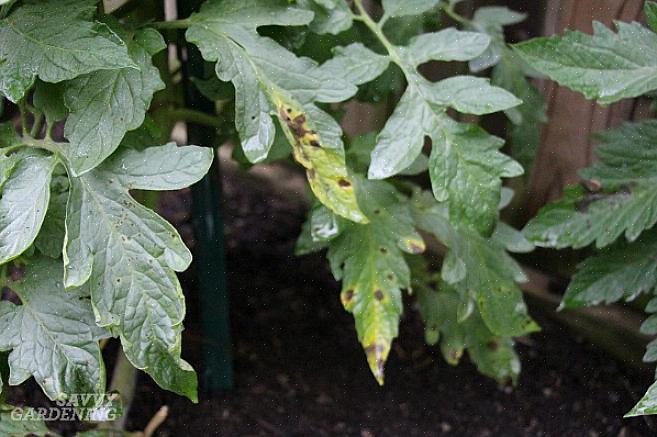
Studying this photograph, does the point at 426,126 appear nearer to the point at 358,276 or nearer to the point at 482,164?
the point at 482,164

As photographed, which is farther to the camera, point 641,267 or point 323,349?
point 323,349

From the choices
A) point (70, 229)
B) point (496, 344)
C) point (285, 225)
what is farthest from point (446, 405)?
point (70, 229)

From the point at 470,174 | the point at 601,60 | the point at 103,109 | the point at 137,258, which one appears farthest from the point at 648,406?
the point at 103,109

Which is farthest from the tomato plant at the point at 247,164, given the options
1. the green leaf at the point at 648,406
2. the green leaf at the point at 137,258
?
the green leaf at the point at 648,406

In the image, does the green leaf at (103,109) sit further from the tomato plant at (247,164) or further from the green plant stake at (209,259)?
the green plant stake at (209,259)

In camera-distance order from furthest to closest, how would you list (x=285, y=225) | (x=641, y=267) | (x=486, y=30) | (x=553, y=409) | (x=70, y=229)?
(x=285, y=225) → (x=553, y=409) → (x=486, y=30) → (x=641, y=267) → (x=70, y=229)

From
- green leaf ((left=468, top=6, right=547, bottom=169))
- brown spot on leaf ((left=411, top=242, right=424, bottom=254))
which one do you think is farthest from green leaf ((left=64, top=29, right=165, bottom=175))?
green leaf ((left=468, top=6, right=547, bottom=169))
